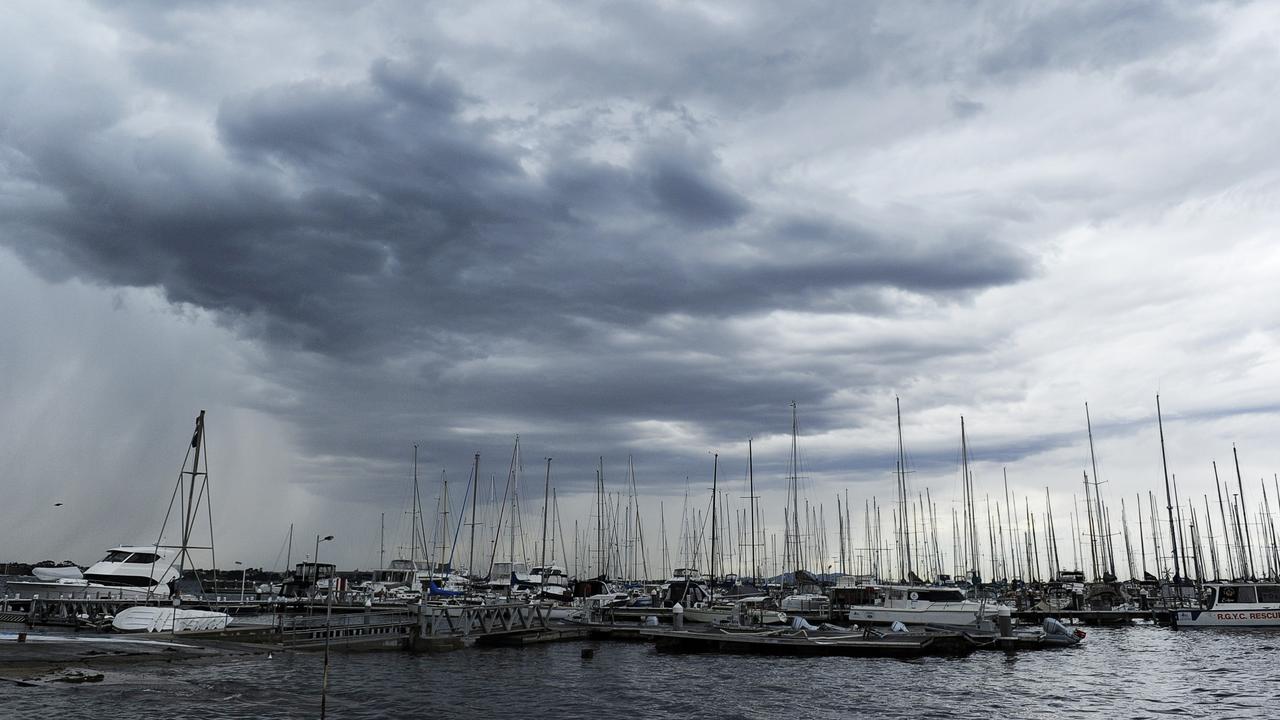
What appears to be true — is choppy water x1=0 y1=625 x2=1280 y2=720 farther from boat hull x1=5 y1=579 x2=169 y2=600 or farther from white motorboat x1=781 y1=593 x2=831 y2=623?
boat hull x1=5 y1=579 x2=169 y2=600

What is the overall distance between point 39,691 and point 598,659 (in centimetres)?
3024

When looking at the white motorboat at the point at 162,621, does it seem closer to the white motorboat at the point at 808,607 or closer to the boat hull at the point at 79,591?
the boat hull at the point at 79,591

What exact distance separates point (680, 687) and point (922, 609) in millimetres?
31893

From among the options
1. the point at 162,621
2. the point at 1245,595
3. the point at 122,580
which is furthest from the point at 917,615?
the point at 122,580

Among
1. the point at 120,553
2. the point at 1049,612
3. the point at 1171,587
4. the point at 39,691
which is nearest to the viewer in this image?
the point at 39,691

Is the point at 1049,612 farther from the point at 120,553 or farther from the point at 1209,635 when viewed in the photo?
the point at 120,553

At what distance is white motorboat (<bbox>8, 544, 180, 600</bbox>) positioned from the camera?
6938 cm

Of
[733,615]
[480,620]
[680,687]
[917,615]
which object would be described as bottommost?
[680,687]

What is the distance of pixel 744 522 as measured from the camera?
122 meters

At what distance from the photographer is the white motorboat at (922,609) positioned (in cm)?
6600

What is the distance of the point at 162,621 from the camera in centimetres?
5409

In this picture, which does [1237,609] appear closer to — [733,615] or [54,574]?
[733,615]

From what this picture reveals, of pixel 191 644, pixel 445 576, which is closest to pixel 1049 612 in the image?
pixel 445 576

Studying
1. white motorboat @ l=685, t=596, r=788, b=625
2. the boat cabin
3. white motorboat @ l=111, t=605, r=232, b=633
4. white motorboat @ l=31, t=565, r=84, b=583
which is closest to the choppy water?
white motorboat @ l=111, t=605, r=232, b=633
